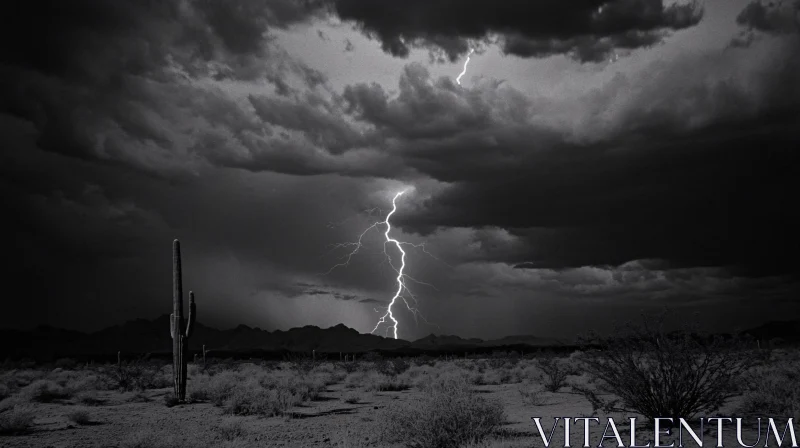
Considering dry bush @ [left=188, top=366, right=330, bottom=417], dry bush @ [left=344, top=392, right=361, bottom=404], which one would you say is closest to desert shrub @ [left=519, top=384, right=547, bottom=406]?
dry bush @ [left=344, top=392, right=361, bottom=404]

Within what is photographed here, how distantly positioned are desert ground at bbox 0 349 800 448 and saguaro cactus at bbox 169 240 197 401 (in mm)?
709

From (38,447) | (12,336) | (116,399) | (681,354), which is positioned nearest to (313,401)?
(116,399)

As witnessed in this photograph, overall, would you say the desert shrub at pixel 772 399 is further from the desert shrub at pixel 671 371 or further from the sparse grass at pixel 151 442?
the sparse grass at pixel 151 442

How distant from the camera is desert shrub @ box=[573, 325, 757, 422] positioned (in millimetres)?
11664

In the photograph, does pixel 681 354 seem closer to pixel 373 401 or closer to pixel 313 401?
pixel 373 401

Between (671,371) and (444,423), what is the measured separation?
4717 mm

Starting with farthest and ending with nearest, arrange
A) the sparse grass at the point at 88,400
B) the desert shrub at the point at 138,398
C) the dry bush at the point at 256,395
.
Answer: the desert shrub at the point at 138,398
the sparse grass at the point at 88,400
the dry bush at the point at 256,395

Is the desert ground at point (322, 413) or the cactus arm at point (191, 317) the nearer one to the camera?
the desert ground at point (322, 413)

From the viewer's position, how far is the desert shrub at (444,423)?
11016mm

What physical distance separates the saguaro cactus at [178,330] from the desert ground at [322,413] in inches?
Result: 27.9

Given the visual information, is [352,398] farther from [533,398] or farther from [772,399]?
[772,399]

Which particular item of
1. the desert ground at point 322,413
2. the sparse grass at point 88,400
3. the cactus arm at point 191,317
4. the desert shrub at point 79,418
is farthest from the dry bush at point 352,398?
the sparse grass at point 88,400

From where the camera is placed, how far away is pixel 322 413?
18.3 m

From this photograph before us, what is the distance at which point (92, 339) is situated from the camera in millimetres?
169750
